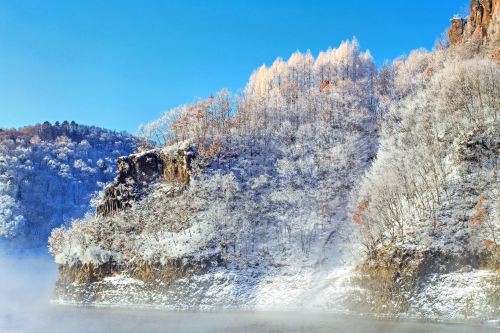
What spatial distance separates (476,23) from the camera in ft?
362

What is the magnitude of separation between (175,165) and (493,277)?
208 ft

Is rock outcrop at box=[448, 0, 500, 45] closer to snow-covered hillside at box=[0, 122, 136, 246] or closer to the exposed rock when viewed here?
the exposed rock

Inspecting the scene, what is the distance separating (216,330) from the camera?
46312 millimetres

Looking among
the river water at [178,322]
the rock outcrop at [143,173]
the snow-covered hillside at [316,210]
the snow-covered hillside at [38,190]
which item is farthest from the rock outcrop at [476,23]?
the snow-covered hillside at [38,190]

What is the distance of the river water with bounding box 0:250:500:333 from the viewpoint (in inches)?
1770


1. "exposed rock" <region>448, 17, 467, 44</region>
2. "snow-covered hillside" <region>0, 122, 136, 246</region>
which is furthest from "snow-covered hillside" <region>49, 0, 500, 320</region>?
"snow-covered hillside" <region>0, 122, 136, 246</region>

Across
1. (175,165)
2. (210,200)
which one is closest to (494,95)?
(210,200)

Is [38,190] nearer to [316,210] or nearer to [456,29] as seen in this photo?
[316,210]

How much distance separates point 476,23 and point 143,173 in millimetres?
87386

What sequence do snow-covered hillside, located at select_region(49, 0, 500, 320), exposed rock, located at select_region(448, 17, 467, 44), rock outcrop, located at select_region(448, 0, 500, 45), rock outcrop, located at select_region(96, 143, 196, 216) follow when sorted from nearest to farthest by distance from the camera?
snow-covered hillside, located at select_region(49, 0, 500, 320) → rock outcrop, located at select_region(96, 143, 196, 216) → rock outcrop, located at select_region(448, 0, 500, 45) → exposed rock, located at select_region(448, 17, 467, 44)

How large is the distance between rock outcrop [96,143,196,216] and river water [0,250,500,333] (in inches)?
924

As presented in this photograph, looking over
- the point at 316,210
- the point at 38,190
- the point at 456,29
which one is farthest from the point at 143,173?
the point at 38,190

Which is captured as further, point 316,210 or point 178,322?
point 316,210

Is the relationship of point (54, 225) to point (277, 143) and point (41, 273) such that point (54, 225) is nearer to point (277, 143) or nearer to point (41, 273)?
point (41, 273)
